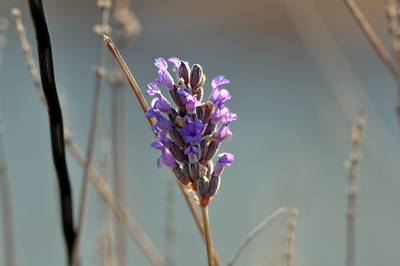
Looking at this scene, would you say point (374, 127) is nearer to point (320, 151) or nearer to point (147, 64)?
point (320, 151)

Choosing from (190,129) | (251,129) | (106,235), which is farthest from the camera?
(251,129)

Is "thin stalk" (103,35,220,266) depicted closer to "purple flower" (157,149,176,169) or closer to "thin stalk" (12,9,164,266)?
"purple flower" (157,149,176,169)

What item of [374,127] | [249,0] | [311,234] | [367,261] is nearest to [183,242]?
[311,234]

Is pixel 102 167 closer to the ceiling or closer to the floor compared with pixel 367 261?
closer to the ceiling

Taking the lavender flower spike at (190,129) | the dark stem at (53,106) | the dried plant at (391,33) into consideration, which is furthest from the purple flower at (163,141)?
the dried plant at (391,33)

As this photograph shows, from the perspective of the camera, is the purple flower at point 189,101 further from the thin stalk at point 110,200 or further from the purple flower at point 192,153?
the thin stalk at point 110,200

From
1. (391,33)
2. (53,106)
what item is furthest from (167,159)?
(391,33)

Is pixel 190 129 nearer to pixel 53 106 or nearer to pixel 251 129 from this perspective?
pixel 53 106
